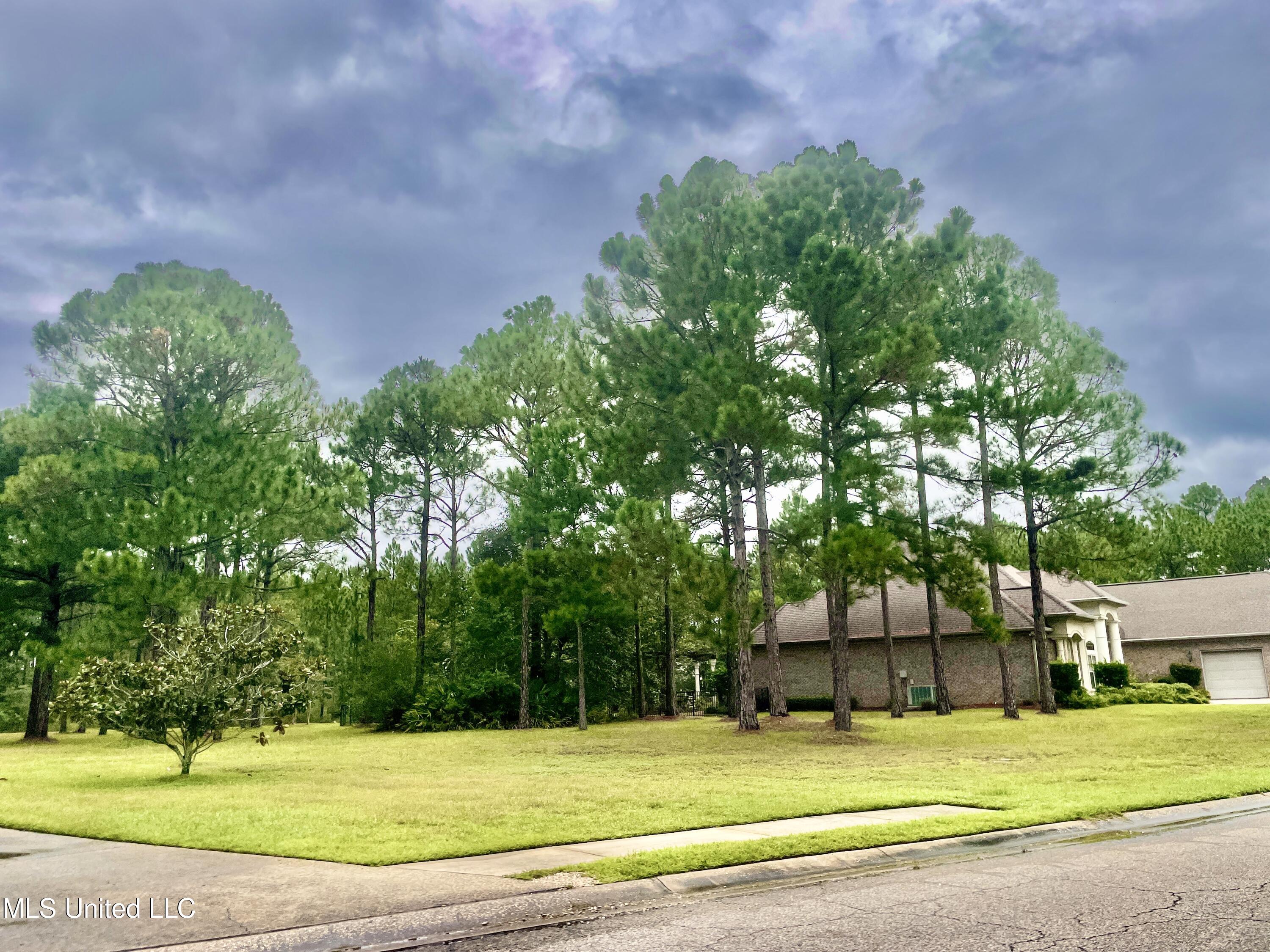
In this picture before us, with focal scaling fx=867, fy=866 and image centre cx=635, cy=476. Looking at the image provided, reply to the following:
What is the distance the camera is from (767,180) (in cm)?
2597

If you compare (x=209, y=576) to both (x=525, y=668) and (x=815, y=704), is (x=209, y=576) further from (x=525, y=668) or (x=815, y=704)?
(x=815, y=704)

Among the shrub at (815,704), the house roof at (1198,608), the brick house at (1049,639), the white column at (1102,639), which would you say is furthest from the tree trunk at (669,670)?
the house roof at (1198,608)

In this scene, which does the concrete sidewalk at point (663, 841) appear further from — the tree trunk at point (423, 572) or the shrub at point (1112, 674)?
the shrub at point (1112, 674)

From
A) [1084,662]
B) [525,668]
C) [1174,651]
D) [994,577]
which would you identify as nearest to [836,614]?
[994,577]

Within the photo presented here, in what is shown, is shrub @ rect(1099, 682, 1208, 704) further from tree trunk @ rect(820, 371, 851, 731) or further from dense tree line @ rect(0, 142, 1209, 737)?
tree trunk @ rect(820, 371, 851, 731)

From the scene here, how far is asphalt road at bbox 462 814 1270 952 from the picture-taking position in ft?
16.6

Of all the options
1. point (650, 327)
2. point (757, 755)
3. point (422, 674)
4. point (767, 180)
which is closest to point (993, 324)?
point (767, 180)

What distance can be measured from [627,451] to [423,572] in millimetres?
17705

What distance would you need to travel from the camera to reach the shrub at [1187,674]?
3788 centimetres

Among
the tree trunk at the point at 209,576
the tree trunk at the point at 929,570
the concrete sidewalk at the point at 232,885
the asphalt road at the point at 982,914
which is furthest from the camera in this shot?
the tree trunk at the point at 209,576

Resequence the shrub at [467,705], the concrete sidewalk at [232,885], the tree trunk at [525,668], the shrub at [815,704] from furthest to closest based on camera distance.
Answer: the shrub at [815,704] < the shrub at [467,705] < the tree trunk at [525,668] < the concrete sidewalk at [232,885]

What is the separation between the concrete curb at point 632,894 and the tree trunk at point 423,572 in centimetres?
3051

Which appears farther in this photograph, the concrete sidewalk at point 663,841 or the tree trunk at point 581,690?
the tree trunk at point 581,690

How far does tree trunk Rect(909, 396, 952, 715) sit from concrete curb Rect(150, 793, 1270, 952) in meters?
13.1
